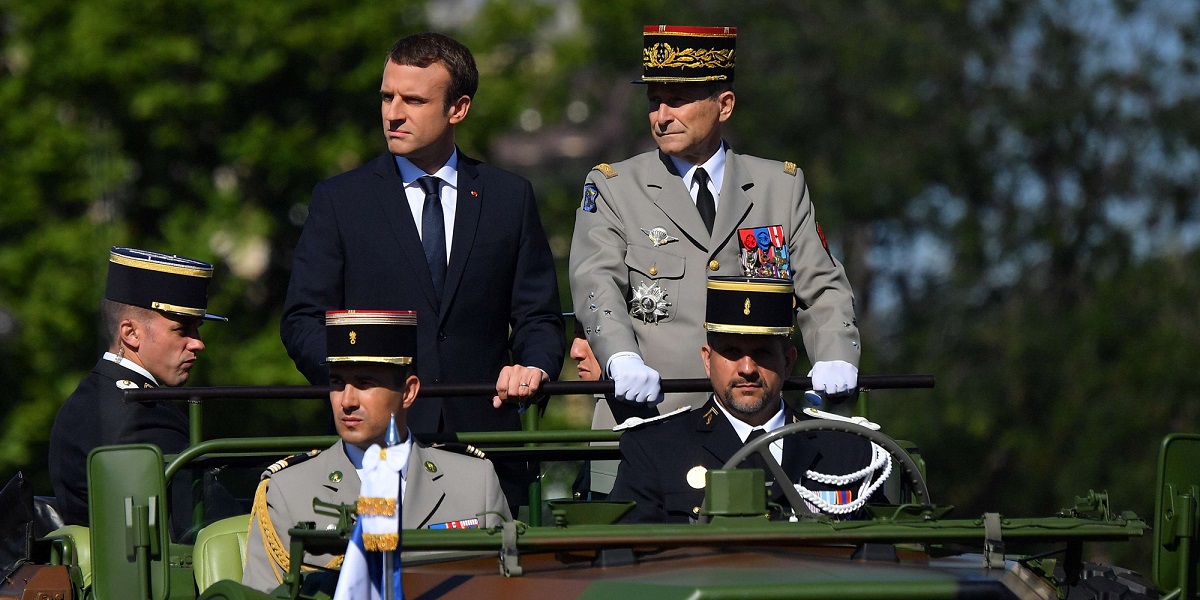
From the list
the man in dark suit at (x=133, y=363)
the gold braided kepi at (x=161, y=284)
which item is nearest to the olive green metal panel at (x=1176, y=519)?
the man in dark suit at (x=133, y=363)

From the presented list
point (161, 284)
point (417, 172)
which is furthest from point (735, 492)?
point (161, 284)

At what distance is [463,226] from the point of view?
24.0ft

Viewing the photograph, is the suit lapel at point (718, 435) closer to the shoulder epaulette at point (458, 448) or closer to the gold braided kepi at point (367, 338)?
the shoulder epaulette at point (458, 448)

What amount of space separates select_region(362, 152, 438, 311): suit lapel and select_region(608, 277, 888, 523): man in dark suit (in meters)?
1.18

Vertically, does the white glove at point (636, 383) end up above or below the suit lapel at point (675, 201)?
below

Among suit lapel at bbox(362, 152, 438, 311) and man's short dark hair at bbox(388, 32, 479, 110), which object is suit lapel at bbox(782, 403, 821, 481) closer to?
suit lapel at bbox(362, 152, 438, 311)

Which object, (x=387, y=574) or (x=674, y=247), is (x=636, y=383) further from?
(x=387, y=574)

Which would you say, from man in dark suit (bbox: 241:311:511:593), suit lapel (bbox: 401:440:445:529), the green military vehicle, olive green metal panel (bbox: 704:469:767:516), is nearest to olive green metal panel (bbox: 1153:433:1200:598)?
the green military vehicle

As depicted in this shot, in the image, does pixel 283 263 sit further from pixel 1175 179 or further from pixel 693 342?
pixel 693 342

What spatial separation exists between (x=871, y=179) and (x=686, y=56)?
16.0 m

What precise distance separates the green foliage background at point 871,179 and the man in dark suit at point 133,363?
45.4 ft

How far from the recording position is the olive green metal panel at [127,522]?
6.09 m

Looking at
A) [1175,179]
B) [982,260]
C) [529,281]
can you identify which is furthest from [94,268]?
[529,281]

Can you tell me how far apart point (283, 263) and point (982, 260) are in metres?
7.38
